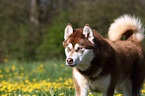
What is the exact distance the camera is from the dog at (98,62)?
3199mm

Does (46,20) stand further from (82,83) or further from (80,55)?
(80,55)

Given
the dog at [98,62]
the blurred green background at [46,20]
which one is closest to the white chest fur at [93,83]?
the dog at [98,62]

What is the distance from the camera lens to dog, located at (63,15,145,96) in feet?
10.5

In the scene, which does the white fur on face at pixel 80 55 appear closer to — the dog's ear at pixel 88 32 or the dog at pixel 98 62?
the dog at pixel 98 62

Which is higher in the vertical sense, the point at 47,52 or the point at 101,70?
the point at 47,52

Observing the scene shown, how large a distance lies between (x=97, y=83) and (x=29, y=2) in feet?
50.8

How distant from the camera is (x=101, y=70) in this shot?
3.29 metres

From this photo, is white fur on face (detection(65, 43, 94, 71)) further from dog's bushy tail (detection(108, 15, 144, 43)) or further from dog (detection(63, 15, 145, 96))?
dog's bushy tail (detection(108, 15, 144, 43))

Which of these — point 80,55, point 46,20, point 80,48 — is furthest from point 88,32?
point 46,20

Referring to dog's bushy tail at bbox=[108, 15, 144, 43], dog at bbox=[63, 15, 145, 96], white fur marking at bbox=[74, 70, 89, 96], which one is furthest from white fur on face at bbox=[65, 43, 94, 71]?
dog's bushy tail at bbox=[108, 15, 144, 43]

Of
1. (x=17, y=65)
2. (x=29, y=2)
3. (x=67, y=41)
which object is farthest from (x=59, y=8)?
(x=67, y=41)

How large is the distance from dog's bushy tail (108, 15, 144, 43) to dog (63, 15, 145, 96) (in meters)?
0.46

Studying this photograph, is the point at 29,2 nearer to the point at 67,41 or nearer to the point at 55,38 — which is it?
the point at 55,38

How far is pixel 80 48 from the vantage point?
318 centimetres
